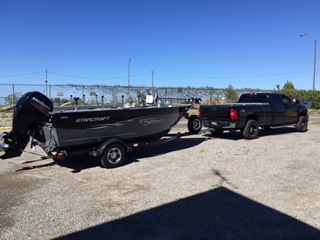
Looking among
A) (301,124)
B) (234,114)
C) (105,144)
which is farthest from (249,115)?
(105,144)

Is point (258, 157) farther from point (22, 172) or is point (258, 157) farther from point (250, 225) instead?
point (22, 172)

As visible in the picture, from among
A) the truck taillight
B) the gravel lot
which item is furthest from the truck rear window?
the gravel lot

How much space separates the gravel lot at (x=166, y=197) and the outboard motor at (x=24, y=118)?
73cm

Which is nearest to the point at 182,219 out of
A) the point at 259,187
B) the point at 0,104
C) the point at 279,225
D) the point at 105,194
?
the point at 279,225

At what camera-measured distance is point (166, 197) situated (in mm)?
5984

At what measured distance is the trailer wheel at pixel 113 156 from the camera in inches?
321

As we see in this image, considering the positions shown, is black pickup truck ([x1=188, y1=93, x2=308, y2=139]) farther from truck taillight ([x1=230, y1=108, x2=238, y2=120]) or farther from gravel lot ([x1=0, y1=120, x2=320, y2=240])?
gravel lot ([x1=0, y1=120, x2=320, y2=240])

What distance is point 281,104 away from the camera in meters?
14.2

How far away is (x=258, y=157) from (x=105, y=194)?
5.11m

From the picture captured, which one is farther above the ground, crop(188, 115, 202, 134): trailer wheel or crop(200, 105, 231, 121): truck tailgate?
crop(200, 105, 231, 121): truck tailgate

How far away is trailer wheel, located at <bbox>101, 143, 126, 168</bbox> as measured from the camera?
26.7ft

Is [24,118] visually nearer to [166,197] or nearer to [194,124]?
[166,197]

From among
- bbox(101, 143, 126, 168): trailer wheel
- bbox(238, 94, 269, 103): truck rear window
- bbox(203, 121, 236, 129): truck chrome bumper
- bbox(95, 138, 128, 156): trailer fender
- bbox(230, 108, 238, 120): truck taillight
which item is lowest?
bbox(101, 143, 126, 168): trailer wheel

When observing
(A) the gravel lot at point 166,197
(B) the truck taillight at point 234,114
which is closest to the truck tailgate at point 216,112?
(B) the truck taillight at point 234,114
